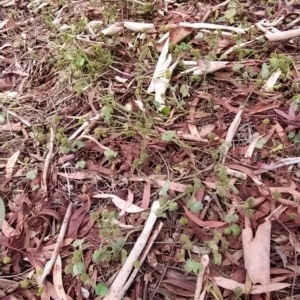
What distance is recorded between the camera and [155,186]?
5.29 ft

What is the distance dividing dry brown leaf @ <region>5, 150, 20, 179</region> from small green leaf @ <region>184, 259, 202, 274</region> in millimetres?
763

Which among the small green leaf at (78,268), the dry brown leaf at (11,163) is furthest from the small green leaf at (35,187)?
→ the small green leaf at (78,268)

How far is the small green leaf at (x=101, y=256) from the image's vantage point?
56.1 inches

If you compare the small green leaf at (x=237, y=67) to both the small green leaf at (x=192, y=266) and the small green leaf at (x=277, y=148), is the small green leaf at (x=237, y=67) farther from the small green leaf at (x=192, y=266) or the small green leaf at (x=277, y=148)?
the small green leaf at (x=192, y=266)

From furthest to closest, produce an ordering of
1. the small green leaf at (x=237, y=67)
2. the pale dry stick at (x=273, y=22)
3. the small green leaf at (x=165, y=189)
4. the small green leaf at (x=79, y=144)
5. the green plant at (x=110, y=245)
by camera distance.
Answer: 1. the pale dry stick at (x=273, y=22)
2. the small green leaf at (x=237, y=67)
3. the small green leaf at (x=79, y=144)
4. the small green leaf at (x=165, y=189)
5. the green plant at (x=110, y=245)

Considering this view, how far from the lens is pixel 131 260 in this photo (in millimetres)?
1443

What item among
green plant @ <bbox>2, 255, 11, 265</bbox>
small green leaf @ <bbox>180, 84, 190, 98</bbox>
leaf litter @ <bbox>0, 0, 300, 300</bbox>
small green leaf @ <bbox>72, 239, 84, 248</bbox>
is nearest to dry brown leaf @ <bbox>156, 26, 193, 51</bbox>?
leaf litter @ <bbox>0, 0, 300, 300</bbox>

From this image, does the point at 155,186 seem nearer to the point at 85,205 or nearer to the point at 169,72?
the point at 85,205

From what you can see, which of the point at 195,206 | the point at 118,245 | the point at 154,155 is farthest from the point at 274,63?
the point at 118,245

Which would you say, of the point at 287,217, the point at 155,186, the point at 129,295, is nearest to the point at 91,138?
the point at 155,186

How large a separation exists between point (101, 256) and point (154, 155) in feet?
1.38

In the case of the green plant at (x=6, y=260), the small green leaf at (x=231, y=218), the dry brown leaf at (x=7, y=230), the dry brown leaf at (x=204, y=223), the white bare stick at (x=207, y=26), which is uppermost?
the white bare stick at (x=207, y=26)

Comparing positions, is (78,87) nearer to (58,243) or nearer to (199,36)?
(199,36)

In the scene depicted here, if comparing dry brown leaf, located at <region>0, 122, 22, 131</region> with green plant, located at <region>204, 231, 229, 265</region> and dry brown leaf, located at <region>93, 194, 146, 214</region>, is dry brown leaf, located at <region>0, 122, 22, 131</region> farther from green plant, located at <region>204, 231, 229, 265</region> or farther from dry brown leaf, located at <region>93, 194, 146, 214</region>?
green plant, located at <region>204, 231, 229, 265</region>
